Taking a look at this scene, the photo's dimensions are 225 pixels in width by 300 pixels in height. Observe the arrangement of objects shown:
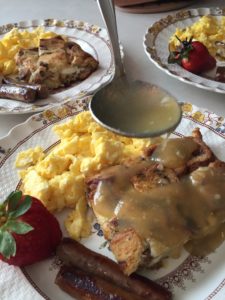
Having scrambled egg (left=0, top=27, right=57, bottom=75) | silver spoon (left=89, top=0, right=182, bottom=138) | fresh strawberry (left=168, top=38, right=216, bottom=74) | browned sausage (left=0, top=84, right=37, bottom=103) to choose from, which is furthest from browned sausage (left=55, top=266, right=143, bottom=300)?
scrambled egg (left=0, top=27, right=57, bottom=75)

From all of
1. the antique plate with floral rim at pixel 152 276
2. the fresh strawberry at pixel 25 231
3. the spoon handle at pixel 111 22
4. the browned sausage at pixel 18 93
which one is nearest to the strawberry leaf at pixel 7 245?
the fresh strawberry at pixel 25 231

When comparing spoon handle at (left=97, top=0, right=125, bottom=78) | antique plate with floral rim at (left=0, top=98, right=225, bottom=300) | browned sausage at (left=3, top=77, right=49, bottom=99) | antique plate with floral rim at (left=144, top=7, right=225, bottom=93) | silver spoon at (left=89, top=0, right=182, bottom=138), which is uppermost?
spoon handle at (left=97, top=0, right=125, bottom=78)

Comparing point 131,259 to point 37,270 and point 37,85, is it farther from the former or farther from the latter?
point 37,85

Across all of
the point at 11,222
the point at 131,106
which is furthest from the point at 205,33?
the point at 11,222

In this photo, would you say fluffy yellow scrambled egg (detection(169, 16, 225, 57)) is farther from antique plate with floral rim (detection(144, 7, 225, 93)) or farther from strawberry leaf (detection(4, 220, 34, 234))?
strawberry leaf (detection(4, 220, 34, 234))

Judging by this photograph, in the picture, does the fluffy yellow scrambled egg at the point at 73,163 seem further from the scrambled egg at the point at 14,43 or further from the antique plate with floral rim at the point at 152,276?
the scrambled egg at the point at 14,43

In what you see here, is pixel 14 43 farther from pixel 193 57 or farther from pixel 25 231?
pixel 25 231

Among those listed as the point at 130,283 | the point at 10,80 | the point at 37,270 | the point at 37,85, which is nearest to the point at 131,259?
the point at 130,283
